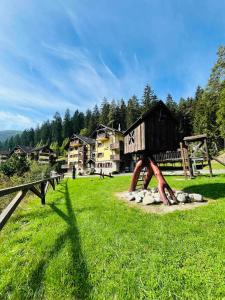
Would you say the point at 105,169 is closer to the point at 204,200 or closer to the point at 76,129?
the point at 204,200

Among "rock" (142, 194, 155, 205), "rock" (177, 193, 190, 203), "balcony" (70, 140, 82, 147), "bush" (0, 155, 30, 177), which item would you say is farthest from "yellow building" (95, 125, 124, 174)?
"rock" (177, 193, 190, 203)

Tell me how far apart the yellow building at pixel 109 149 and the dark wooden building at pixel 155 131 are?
35206 millimetres

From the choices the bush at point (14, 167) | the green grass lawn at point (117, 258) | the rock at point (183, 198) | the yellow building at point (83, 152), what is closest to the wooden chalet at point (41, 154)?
the yellow building at point (83, 152)

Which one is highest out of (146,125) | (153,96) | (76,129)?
(153,96)

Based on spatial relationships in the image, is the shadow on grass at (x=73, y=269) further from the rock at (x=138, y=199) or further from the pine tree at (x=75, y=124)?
the pine tree at (x=75, y=124)

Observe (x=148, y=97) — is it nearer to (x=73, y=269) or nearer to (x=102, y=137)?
(x=102, y=137)

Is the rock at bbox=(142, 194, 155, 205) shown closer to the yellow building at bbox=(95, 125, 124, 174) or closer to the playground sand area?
the playground sand area

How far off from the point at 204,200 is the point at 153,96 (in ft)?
216

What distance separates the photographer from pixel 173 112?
59.4 metres

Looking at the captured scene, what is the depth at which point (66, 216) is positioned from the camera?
6.83 m

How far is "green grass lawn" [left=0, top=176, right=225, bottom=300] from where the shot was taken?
292 cm

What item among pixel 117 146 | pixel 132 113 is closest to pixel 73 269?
pixel 117 146

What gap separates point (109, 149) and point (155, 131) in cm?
3944

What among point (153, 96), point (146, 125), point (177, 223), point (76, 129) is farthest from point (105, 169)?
point (76, 129)
